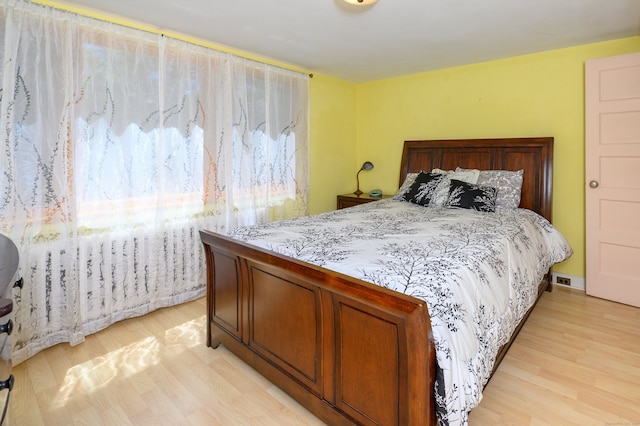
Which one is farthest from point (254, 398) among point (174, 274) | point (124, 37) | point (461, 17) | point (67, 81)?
point (461, 17)

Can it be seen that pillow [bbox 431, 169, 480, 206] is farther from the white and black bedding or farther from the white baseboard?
the white baseboard

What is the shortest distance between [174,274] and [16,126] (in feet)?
4.86

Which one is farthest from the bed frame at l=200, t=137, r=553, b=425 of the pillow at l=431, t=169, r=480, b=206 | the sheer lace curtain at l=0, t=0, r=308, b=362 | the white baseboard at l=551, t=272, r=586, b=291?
the white baseboard at l=551, t=272, r=586, b=291

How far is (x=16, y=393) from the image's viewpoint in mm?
1842

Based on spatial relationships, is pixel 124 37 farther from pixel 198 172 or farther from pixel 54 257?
pixel 54 257

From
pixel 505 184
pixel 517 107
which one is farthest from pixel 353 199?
pixel 517 107

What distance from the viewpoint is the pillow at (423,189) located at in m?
3.32

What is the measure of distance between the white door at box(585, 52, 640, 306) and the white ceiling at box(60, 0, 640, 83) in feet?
1.19

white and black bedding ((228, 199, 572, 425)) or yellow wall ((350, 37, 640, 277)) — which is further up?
yellow wall ((350, 37, 640, 277))

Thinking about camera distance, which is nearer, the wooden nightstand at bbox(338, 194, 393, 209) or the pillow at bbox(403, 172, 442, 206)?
the pillow at bbox(403, 172, 442, 206)

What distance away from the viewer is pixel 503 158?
3.42m

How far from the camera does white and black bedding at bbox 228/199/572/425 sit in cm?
128

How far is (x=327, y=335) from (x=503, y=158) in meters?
2.82

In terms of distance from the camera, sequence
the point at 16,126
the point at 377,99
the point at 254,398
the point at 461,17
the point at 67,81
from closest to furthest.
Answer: the point at 254,398 → the point at 16,126 → the point at 67,81 → the point at 461,17 → the point at 377,99
